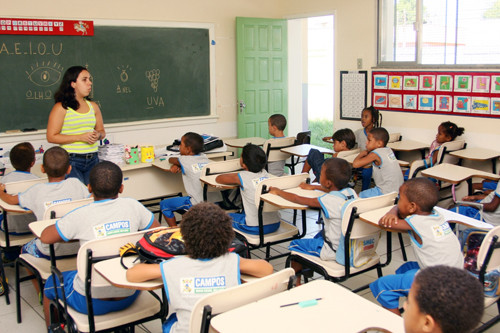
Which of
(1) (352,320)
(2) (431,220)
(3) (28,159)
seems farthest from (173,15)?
(1) (352,320)

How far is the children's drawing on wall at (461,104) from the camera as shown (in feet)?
18.4

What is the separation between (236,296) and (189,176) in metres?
2.64

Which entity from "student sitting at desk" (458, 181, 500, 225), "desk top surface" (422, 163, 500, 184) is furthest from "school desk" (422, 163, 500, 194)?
"student sitting at desk" (458, 181, 500, 225)

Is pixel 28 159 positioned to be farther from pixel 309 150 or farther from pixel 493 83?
pixel 493 83

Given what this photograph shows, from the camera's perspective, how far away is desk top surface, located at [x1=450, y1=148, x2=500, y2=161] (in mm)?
5062

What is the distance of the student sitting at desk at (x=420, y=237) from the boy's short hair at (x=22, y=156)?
8.80ft

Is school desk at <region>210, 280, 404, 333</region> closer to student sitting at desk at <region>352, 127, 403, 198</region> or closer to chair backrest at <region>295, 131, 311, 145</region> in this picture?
student sitting at desk at <region>352, 127, 403, 198</region>

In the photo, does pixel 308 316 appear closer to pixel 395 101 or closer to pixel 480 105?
pixel 480 105

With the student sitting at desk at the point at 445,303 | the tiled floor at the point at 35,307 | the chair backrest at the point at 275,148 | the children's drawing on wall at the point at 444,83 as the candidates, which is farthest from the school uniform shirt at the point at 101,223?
the children's drawing on wall at the point at 444,83

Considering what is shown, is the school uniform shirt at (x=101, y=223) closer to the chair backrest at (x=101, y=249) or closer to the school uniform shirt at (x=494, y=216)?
the chair backrest at (x=101, y=249)

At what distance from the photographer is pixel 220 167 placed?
14.0ft

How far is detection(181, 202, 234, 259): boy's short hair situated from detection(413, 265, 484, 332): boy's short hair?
848mm

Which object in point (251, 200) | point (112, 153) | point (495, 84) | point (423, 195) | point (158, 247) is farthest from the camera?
point (495, 84)

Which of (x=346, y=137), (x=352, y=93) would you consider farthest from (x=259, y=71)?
(x=346, y=137)
